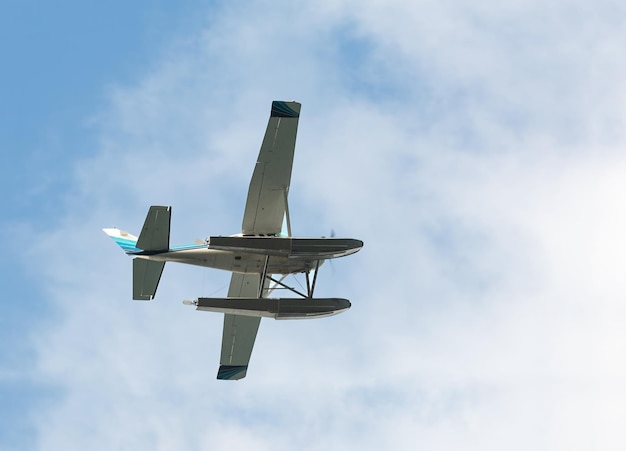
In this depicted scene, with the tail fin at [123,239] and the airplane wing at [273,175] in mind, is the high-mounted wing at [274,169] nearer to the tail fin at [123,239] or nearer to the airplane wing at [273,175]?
the airplane wing at [273,175]

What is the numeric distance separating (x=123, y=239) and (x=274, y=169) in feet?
26.3

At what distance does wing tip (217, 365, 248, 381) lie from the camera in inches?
1955

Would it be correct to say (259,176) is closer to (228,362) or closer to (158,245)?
(158,245)

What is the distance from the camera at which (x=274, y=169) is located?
43.3m

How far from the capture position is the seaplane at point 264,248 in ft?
140

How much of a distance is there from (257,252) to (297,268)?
322 centimetres

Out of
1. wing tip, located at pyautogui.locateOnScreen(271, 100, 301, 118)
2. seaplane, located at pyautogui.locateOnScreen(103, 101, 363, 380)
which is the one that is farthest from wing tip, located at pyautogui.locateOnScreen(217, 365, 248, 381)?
wing tip, located at pyautogui.locateOnScreen(271, 100, 301, 118)

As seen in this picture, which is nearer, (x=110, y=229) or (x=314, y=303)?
(x=314, y=303)

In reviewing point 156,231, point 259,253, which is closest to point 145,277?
point 156,231

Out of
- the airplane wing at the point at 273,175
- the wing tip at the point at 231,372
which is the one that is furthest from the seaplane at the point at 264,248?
the wing tip at the point at 231,372

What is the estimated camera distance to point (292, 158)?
143ft

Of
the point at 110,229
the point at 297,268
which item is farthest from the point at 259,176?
the point at 110,229

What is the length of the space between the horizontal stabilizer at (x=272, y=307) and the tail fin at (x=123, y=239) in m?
4.50

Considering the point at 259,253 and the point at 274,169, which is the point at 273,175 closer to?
the point at 274,169
